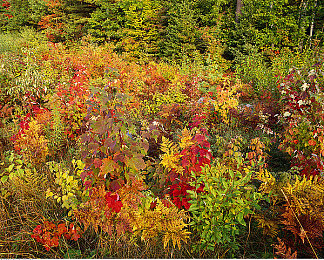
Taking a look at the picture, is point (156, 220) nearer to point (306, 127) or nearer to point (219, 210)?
point (219, 210)

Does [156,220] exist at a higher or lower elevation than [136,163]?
lower

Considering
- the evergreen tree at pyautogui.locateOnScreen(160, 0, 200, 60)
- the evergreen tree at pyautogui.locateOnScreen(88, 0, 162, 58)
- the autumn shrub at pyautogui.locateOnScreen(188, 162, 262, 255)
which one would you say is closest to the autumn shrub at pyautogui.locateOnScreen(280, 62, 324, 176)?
the autumn shrub at pyautogui.locateOnScreen(188, 162, 262, 255)

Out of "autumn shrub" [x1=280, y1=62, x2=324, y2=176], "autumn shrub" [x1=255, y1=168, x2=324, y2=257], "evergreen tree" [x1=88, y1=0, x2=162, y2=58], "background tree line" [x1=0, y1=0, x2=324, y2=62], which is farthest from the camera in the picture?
"evergreen tree" [x1=88, y1=0, x2=162, y2=58]

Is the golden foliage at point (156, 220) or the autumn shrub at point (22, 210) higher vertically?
the golden foliage at point (156, 220)

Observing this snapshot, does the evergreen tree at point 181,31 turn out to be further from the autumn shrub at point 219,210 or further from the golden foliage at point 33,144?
the autumn shrub at point 219,210

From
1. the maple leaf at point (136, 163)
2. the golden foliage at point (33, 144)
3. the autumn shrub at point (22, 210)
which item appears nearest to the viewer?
the maple leaf at point (136, 163)

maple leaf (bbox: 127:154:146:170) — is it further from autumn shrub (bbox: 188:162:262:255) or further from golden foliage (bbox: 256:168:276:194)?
golden foliage (bbox: 256:168:276:194)

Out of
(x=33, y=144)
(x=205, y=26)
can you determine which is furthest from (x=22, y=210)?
(x=205, y=26)

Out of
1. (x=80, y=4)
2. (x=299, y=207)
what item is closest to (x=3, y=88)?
(x=299, y=207)

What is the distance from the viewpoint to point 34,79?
4.44 meters

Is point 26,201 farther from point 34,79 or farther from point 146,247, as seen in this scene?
point 34,79

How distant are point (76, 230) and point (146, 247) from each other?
60 centimetres

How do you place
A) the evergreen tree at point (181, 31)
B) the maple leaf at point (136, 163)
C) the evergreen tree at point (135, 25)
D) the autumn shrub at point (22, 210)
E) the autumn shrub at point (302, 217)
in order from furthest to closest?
the evergreen tree at point (135, 25), the evergreen tree at point (181, 31), the autumn shrub at point (22, 210), the maple leaf at point (136, 163), the autumn shrub at point (302, 217)

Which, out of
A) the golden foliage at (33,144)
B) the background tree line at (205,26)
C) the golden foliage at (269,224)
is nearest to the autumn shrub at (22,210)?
the golden foliage at (33,144)
